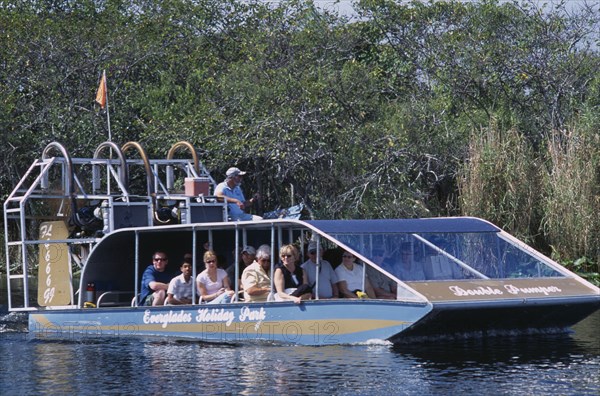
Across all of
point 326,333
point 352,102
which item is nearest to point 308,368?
point 326,333

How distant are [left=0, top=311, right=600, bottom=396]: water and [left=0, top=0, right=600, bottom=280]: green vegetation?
7222mm

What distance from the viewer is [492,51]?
86.1 ft

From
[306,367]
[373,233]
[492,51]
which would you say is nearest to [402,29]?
[492,51]

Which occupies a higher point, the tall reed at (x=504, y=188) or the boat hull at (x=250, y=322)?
the tall reed at (x=504, y=188)

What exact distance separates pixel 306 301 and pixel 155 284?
284cm

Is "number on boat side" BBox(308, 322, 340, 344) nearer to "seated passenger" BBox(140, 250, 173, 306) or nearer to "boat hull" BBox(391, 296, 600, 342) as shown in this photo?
"boat hull" BBox(391, 296, 600, 342)

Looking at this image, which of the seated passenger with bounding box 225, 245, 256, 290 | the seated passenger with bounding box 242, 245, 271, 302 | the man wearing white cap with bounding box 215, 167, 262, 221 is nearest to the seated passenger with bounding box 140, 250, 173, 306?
the seated passenger with bounding box 225, 245, 256, 290

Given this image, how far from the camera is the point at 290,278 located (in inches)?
602

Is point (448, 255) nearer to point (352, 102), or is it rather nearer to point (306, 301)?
point (306, 301)

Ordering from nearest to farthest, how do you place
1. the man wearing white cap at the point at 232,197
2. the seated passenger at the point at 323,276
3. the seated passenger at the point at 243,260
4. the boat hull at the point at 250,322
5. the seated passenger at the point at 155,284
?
the boat hull at the point at 250,322 < the seated passenger at the point at 323,276 < the seated passenger at the point at 243,260 < the seated passenger at the point at 155,284 < the man wearing white cap at the point at 232,197

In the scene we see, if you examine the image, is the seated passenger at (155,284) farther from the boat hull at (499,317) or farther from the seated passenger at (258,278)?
the boat hull at (499,317)

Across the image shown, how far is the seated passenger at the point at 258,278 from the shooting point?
15.3m

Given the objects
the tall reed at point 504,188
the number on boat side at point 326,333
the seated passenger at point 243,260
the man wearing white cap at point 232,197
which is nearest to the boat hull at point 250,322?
the number on boat side at point 326,333

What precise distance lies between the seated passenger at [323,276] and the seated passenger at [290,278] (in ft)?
0.34
